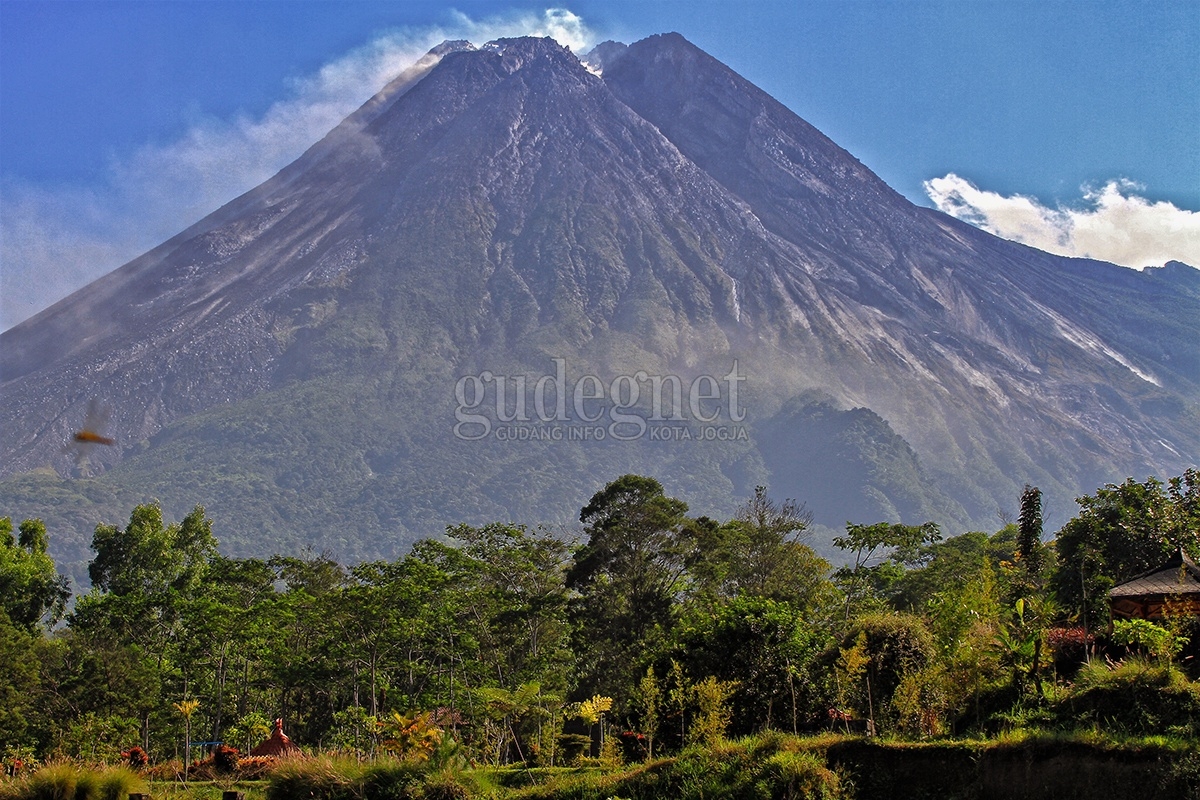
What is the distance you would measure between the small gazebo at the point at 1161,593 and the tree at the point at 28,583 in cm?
2949

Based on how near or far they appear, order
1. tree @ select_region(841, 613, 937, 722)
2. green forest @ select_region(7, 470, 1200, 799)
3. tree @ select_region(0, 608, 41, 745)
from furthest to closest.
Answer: tree @ select_region(0, 608, 41, 745) → tree @ select_region(841, 613, 937, 722) → green forest @ select_region(7, 470, 1200, 799)

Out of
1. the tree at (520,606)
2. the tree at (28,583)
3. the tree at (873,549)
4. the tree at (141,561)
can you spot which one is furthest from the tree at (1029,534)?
the tree at (28,583)

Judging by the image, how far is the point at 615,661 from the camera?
31344 mm

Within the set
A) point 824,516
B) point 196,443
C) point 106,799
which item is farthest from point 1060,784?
point 196,443

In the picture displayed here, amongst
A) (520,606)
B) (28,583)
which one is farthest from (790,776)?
(28,583)

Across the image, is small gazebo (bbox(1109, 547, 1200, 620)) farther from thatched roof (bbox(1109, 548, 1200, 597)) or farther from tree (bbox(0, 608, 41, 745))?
tree (bbox(0, 608, 41, 745))

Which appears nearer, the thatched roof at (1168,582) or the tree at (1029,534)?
the thatched roof at (1168,582)

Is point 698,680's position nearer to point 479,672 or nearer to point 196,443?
point 479,672

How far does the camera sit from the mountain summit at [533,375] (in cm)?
12850

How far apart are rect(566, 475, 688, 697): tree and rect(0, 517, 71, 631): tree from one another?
55.1 ft

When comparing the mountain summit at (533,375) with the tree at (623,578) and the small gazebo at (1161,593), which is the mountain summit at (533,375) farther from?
the small gazebo at (1161,593)

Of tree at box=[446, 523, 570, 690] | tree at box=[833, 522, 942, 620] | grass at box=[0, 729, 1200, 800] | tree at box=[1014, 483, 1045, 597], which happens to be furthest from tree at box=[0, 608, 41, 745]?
tree at box=[1014, 483, 1045, 597]

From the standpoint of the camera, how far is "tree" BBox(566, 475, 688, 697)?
31.9 metres

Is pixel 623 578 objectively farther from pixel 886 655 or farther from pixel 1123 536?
pixel 886 655
